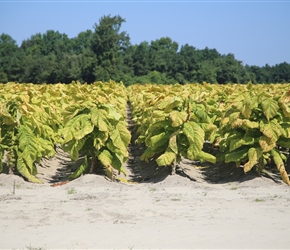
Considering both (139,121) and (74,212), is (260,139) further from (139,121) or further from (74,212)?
(139,121)

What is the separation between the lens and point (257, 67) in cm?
8444

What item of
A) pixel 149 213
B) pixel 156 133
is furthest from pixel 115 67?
pixel 149 213

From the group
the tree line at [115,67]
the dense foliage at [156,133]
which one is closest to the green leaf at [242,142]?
the dense foliage at [156,133]

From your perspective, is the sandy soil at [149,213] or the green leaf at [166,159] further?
the green leaf at [166,159]

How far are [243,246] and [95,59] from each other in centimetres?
5039

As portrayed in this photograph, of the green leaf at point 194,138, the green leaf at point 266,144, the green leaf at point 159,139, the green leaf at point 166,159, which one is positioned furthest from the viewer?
the green leaf at point 159,139

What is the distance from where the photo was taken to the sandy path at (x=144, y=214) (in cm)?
486

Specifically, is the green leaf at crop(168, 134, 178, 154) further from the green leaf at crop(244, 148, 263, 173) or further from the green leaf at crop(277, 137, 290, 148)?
the green leaf at crop(277, 137, 290, 148)

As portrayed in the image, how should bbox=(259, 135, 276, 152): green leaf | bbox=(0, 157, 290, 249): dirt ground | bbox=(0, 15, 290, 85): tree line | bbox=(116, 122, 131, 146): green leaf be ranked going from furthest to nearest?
1. bbox=(0, 15, 290, 85): tree line
2. bbox=(116, 122, 131, 146): green leaf
3. bbox=(259, 135, 276, 152): green leaf
4. bbox=(0, 157, 290, 249): dirt ground

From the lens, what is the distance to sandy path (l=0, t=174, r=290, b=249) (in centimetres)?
486

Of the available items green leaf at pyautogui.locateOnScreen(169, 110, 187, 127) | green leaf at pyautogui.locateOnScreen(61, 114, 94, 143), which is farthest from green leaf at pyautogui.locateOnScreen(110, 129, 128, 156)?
green leaf at pyautogui.locateOnScreen(169, 110, 187, 127)

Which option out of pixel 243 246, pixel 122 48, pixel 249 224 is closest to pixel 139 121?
pixel 249 224

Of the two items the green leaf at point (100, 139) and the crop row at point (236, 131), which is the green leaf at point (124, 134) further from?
the crop row at point (236, 131)

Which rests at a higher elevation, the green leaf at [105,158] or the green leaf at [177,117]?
the green leaf at [177,117]
